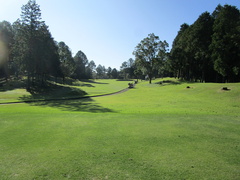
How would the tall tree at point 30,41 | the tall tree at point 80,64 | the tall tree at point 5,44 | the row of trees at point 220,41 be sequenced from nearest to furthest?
the row of trees at point 220,41, the tall tree at point 30,41, the tall tree at point 5,44, the tall tree at point 80,64

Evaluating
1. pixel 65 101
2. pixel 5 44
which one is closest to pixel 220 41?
pixel 65 101

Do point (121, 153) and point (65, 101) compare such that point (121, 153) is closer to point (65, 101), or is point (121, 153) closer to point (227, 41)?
point (65, 101)

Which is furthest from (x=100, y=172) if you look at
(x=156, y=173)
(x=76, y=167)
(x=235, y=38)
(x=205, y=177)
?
(x=235, y=38)

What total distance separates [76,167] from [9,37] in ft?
208

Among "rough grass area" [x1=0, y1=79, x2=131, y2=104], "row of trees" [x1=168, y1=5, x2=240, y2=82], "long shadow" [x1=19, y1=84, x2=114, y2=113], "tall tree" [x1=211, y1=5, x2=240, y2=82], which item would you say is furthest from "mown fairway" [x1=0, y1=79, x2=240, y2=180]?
"row of trees" [x1=168, y1=5, x2=240, y2=82]

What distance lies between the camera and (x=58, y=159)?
5.34m

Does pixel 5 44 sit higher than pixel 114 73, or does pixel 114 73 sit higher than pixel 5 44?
pixel 5 44

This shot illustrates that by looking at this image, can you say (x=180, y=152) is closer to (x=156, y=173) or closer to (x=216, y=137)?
(x=156, y=173)

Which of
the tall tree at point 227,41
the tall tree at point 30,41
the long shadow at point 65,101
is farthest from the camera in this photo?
the tall tree at point 30,41

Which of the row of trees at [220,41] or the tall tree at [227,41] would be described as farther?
the row of trees at [220,41]

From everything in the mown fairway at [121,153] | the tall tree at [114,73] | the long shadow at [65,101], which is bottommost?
the long shadow at [65,101]

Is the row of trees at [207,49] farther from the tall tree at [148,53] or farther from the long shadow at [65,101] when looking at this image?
the long shadow at [65,101]

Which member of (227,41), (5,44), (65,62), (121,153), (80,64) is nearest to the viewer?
(121,153)

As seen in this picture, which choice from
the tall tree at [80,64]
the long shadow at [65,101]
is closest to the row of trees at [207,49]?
the long shadow at [65,101]
